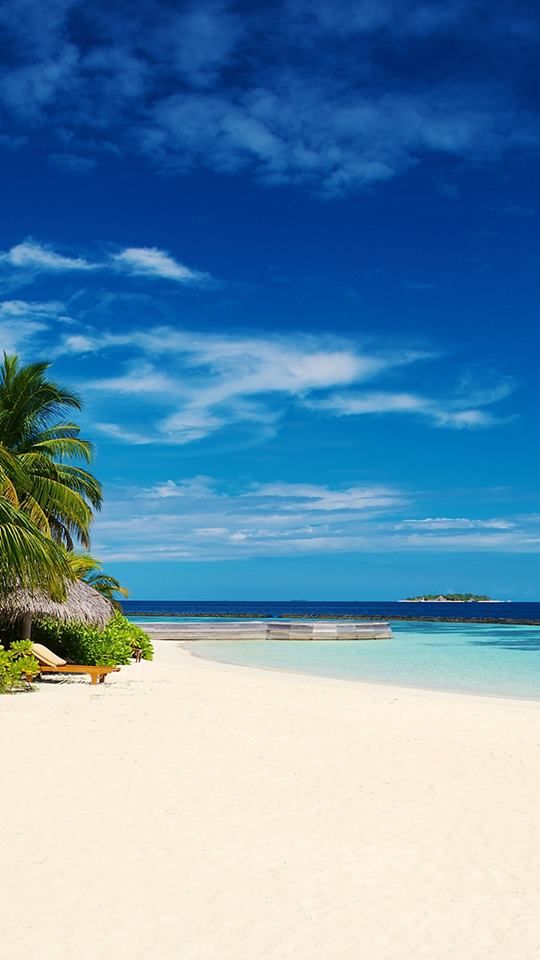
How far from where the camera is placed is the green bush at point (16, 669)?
519 inches

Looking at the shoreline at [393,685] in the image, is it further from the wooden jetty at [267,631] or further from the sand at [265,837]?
the wooden jetty at [267,631]

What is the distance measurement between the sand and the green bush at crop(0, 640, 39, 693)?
174cm

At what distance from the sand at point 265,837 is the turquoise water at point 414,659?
9350mm

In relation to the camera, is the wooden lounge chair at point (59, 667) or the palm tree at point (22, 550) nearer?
the palm tree at point (22, 550)

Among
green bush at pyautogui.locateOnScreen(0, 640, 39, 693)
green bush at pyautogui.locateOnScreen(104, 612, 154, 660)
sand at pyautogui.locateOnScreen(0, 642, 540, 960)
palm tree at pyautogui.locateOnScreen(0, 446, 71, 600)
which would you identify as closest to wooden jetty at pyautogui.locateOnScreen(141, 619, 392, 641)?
green bush at pyautogui.locateOnScreen(104, 612, 154, 660)

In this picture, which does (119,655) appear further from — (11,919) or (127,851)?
(11,919)

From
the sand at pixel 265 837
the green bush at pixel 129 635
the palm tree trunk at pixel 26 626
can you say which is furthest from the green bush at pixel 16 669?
the green bush at pixel 129 635

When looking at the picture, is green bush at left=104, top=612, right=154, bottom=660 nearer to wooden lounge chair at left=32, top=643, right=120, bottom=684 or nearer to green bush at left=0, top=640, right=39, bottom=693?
wooden lounge chair at left=32, top=643, right=120, bottom=684

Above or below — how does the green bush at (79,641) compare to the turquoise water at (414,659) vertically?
above

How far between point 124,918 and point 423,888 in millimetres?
1848

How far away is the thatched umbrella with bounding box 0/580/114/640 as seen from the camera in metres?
15.3

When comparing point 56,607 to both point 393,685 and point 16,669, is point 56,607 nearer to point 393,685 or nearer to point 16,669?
point 16,669

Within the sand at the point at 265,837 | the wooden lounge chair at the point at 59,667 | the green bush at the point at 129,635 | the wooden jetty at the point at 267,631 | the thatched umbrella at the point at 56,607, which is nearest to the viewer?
the sand at the point at 265,837

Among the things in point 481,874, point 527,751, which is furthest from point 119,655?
point 481,874
